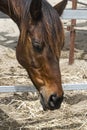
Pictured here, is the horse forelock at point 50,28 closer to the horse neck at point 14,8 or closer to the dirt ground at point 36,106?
the horse neck at point 14,8

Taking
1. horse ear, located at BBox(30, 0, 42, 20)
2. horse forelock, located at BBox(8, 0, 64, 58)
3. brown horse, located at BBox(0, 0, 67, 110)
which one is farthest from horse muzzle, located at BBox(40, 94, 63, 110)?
horse ear, located at BBox(30, 0, 42, 20)

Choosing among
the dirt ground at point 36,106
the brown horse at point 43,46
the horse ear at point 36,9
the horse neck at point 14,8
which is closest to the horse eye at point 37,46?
the brown horse at point 43,46

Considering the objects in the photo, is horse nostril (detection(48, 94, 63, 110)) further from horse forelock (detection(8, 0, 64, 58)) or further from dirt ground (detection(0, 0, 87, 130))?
dirt ground (detection(0, 0, 87, 130))


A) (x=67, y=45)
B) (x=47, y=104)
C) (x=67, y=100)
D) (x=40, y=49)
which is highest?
(x=40, y=49)

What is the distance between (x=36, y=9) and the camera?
271 cm

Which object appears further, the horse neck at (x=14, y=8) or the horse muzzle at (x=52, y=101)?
the horse neck at (x=14, y=8)

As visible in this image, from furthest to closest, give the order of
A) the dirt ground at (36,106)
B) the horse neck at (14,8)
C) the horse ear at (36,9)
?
the dirt ground at (36,106), the horse neck at (14,8), the horse ear at (36,9)

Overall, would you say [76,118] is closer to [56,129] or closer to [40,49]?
[56,129]

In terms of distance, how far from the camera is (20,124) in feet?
12.7

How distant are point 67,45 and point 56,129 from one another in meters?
3.49

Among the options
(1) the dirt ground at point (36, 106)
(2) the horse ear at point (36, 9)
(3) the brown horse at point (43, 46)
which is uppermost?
(2) the horse ear at point (36, 9)

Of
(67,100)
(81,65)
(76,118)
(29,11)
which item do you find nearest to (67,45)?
(81,65)

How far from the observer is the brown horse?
2.70 meters

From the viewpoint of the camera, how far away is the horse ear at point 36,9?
2662 millimetres
